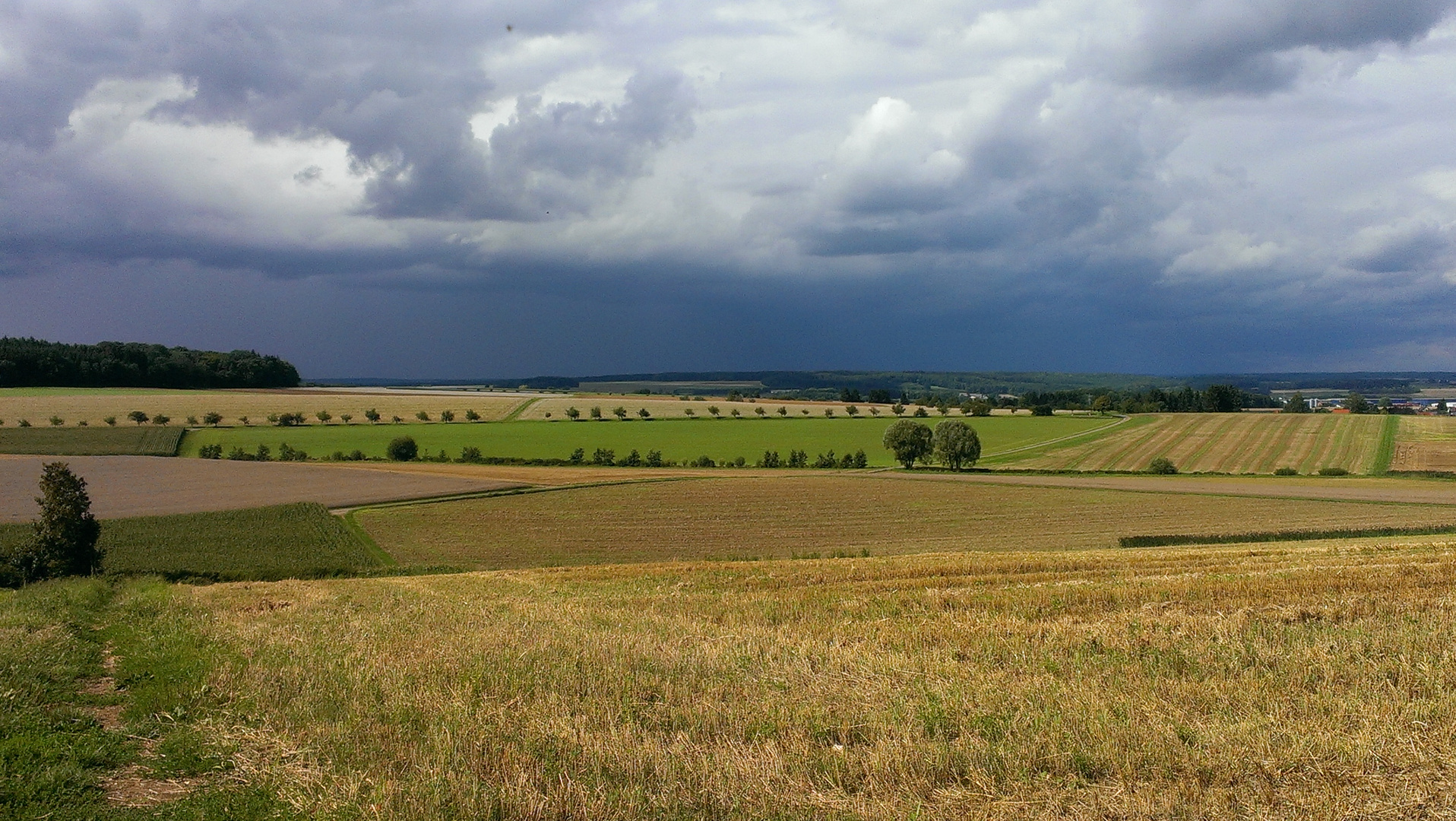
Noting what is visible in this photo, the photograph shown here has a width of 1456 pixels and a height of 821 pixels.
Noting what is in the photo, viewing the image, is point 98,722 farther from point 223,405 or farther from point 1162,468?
point 223,405

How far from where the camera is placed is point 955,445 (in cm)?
7850

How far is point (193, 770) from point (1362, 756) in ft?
28.3

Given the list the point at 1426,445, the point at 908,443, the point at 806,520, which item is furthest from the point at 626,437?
the point at 1426,445

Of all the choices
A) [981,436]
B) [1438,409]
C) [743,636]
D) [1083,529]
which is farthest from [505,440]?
[1438,409]

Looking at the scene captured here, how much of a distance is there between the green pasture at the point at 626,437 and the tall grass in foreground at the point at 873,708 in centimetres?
7099

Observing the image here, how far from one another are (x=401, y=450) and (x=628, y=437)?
26.2 meters

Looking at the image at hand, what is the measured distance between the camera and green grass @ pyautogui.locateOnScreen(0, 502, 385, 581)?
31.7 m

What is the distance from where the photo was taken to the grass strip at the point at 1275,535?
34250 mm

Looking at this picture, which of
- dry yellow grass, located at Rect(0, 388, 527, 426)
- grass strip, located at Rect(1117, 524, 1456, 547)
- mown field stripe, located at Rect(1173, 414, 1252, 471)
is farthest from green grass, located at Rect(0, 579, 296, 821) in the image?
dry yellow grass, located at Rect(0, 388, 527, 426)

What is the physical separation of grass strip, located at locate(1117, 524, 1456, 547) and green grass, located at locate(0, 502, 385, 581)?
32388 millimetres

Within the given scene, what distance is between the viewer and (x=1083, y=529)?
135ft

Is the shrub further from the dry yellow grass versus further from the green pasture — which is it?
the dry yellow grass

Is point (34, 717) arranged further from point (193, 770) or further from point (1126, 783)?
point (1126, 783)

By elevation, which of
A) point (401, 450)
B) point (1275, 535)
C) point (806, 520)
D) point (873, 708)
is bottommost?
point (806, 520)
